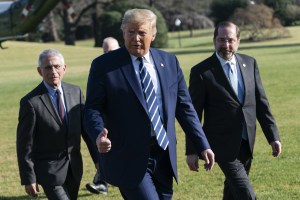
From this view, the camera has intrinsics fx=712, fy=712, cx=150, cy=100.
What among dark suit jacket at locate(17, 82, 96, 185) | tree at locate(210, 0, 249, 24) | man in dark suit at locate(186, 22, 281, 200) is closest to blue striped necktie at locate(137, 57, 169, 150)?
man in dark suit at locate(186, 22, 281, 200)

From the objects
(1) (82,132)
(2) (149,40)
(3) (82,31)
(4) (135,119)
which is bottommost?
(3) (82,31)

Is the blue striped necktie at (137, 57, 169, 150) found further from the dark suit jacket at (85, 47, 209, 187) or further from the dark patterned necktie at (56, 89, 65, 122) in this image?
the dark patterned necktie at (56, 89, 65, 122)

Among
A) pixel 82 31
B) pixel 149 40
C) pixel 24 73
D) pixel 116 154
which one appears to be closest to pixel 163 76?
pixel 149 40

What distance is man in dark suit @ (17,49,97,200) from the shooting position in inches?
235

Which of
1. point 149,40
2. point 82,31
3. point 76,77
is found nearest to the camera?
point 149,40

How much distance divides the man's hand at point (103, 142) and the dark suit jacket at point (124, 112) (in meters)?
0.19

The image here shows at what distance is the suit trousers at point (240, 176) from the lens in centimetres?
595

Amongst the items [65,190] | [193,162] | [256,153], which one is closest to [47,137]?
[65,190]

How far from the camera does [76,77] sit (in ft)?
98.6

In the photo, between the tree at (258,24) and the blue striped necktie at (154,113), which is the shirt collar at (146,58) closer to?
the blue striped necktie at (154,113)

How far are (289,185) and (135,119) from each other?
4.50 metres

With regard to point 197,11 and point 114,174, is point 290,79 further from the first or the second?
point 197,11

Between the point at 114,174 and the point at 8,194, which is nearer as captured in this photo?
the point at 114,174

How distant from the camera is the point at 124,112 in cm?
463
